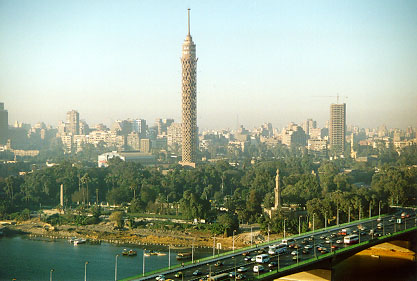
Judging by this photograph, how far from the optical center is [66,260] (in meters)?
8.29

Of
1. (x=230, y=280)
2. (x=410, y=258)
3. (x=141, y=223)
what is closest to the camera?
(x=230, y=280)

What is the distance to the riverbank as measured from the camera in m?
9.36

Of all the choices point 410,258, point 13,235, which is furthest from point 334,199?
point 13,235

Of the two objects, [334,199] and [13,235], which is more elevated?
[334,199]

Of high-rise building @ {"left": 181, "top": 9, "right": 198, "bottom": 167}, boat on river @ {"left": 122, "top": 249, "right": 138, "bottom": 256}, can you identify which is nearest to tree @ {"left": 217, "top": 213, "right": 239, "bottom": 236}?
boat on river @ {"left": 122, "top": 249, "right": 138, "bottom": 256}

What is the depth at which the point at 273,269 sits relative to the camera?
5.77 metres

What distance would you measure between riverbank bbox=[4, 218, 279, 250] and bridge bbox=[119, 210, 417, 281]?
1.53 metres

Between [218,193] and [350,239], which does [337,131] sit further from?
[350,239]

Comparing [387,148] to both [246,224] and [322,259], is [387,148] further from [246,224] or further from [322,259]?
[322,259]

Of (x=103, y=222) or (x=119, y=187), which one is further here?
(x=119, y=187)

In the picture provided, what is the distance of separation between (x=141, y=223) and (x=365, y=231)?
4191mm

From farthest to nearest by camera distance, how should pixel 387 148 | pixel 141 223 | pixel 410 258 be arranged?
pixel 387 148 < pixel 141 223 < pixel 410 258

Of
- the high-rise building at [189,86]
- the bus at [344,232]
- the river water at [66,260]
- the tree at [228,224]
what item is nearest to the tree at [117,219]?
the river water at [66,260]

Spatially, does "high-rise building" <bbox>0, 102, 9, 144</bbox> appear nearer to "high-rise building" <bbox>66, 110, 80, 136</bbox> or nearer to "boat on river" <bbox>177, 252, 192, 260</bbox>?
"boat on river" <bbox>177, 252, 192, 260</bbox>
